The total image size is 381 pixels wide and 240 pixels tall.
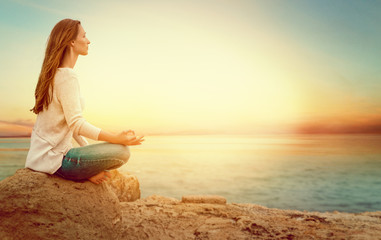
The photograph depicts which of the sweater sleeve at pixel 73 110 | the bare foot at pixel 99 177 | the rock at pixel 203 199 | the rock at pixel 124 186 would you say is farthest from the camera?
the rock at pixel 124 186

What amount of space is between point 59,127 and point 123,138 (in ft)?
2.25

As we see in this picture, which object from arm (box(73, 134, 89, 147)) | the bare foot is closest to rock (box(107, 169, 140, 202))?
the bare foot

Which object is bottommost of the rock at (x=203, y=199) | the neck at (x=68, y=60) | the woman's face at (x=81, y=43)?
the rock at (x=203, y=199)

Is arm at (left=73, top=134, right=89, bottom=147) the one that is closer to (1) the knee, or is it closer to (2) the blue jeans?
(2) the blue jeans

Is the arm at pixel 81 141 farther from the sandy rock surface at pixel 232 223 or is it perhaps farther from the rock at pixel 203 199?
the rock at pixel 203 199

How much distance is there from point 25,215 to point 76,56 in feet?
5.96

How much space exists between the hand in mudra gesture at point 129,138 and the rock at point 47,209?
768mm

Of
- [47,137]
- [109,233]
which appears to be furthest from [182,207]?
[47,137]

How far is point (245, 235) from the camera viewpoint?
4922 mm

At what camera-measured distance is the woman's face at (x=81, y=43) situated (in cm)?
369

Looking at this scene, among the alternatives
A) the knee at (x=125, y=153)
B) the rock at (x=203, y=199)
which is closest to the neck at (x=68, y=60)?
the knee at (x=125, y=153)

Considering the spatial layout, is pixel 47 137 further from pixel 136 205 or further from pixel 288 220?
pixel 288 220

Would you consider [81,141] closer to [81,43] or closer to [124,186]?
[81,43]

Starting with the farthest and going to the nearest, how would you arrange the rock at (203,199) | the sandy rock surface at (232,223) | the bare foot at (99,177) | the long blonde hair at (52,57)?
the rock at (203,199) < the sandy rock surface at (232,223) < the bare foot at (99,177) < the long blonde hair at (52,57)
